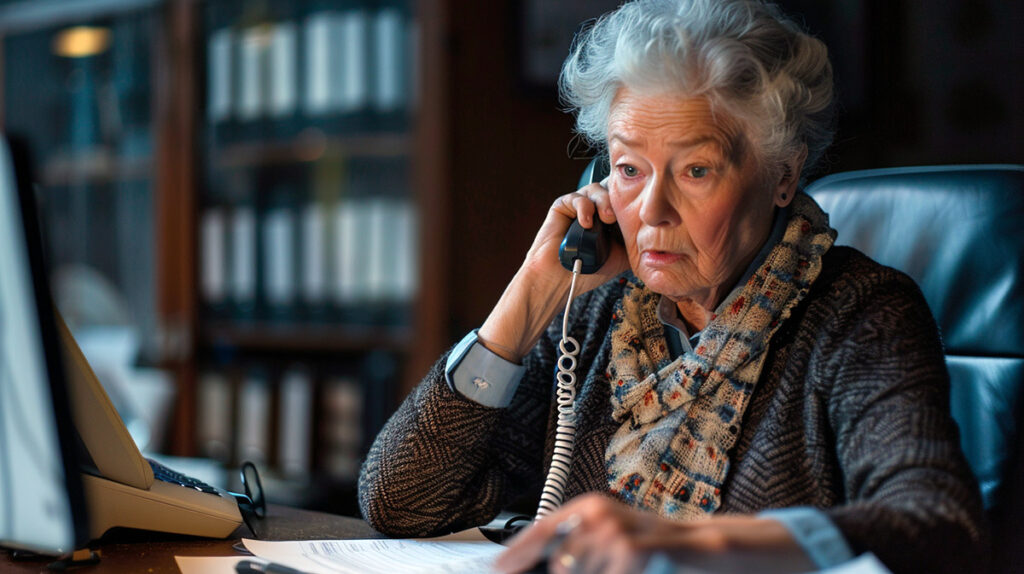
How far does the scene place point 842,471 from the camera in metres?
0.94

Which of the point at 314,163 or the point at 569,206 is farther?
the point at 314,163

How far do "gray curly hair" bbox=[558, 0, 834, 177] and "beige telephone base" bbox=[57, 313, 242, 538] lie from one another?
2.20 ft

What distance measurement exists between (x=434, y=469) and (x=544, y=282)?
0.28 metres

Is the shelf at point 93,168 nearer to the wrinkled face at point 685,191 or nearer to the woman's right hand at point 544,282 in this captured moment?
the woman's right hand at point 544,282

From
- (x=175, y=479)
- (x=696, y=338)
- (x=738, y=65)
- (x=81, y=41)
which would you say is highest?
(x=81, y=41)

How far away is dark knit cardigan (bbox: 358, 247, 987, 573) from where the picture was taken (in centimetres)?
78

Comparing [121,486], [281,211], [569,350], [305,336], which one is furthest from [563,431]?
[281,211]

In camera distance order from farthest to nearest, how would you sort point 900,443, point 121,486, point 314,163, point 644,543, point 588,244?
point 314,163, point 588,244, point 121,486, point 900,443, point 644,543

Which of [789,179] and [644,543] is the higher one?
[789,179]

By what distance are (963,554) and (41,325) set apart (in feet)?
2.57

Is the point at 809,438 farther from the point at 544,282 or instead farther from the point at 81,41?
the point at 81,41

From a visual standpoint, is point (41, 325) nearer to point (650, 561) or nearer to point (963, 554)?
point (650, 561)

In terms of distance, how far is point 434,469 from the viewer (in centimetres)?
112

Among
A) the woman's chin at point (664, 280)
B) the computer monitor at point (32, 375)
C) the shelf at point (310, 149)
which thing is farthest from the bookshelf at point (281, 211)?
the computer monitor at point (32, 375)
